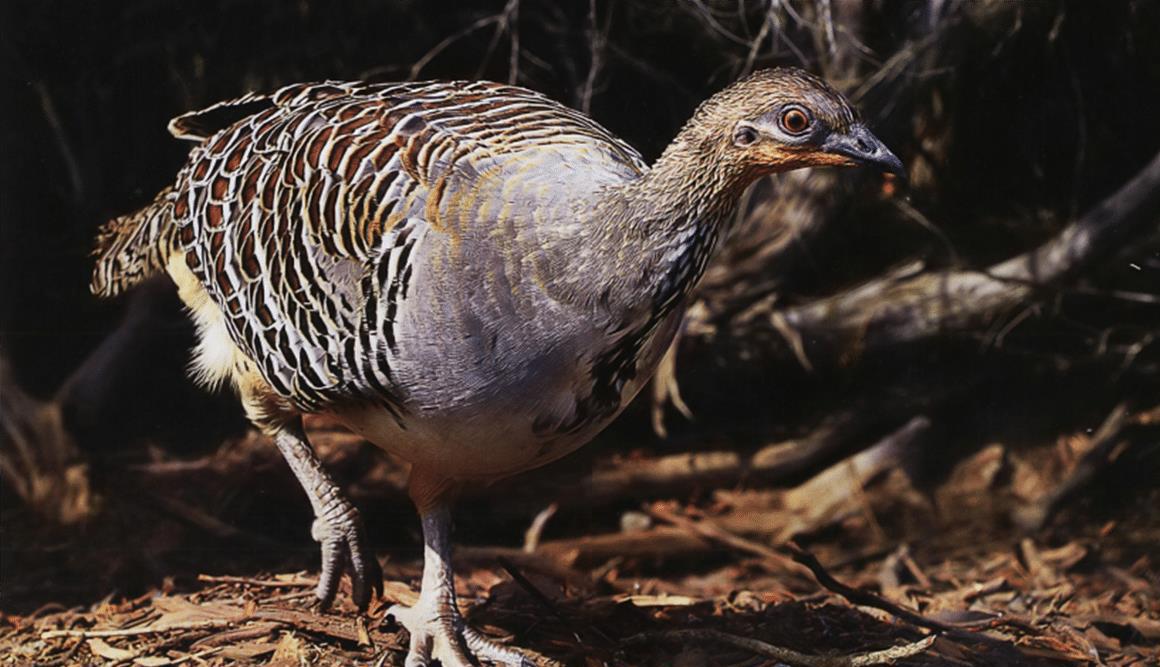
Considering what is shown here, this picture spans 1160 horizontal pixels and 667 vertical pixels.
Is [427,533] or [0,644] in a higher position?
[427,533]

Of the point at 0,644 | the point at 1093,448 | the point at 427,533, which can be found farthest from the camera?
the point at 1093,448

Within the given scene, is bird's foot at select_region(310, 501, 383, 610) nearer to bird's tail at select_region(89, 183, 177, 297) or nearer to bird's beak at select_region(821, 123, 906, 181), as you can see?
bird's tail at select_region(89, 183, 177, 297)

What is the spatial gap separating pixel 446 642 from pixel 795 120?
5.35ft

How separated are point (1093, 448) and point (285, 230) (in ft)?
10.4

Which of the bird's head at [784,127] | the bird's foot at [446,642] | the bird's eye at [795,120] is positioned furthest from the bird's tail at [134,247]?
the bird's eye at [795,120]

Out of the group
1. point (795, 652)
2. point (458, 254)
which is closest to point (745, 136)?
point (458, 254)

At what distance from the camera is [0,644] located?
148 inches

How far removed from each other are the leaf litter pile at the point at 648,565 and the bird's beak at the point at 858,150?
1.24 m

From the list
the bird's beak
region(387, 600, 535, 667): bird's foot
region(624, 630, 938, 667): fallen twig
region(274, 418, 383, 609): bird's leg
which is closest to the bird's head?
the bird's beak

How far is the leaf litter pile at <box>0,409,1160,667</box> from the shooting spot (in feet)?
11.9

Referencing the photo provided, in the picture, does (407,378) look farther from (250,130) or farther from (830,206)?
(830,206)

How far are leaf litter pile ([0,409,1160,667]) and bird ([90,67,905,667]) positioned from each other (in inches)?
19.2

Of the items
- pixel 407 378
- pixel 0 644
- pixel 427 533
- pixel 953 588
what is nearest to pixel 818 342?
pixel 953 588

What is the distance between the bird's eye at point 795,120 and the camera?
2.71 meters
